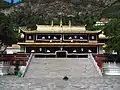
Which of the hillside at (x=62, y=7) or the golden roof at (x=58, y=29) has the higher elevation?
the hillside at (x=62, y=7)

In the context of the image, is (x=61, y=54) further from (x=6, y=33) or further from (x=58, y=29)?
(x=6, y=33)

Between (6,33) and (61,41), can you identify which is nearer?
(6,33)

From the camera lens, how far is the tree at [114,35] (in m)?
60.8

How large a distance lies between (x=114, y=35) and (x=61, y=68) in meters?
10.7

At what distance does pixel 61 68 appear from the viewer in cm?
5788

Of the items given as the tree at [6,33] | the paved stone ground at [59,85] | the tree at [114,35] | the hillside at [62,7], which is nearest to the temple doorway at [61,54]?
the tree at [6,33]

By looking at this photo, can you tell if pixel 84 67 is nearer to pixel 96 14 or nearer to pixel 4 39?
pixel 4 39

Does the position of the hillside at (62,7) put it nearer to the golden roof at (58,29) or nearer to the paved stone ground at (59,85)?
the golden roof at (58,29)

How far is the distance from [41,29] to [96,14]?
83.3 metres

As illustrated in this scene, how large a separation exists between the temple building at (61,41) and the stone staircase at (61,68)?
534 centimetres

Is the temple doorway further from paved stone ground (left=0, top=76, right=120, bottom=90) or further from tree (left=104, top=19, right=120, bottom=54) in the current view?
paved stone ground (left=0, top=76, right=120, bottom=90)

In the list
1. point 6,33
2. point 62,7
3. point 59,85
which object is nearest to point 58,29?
point 6,33

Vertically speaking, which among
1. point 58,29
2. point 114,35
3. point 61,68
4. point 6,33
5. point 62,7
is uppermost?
point 62,7

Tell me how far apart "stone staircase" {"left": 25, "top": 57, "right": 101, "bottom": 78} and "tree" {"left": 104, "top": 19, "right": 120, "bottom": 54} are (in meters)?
4.02
